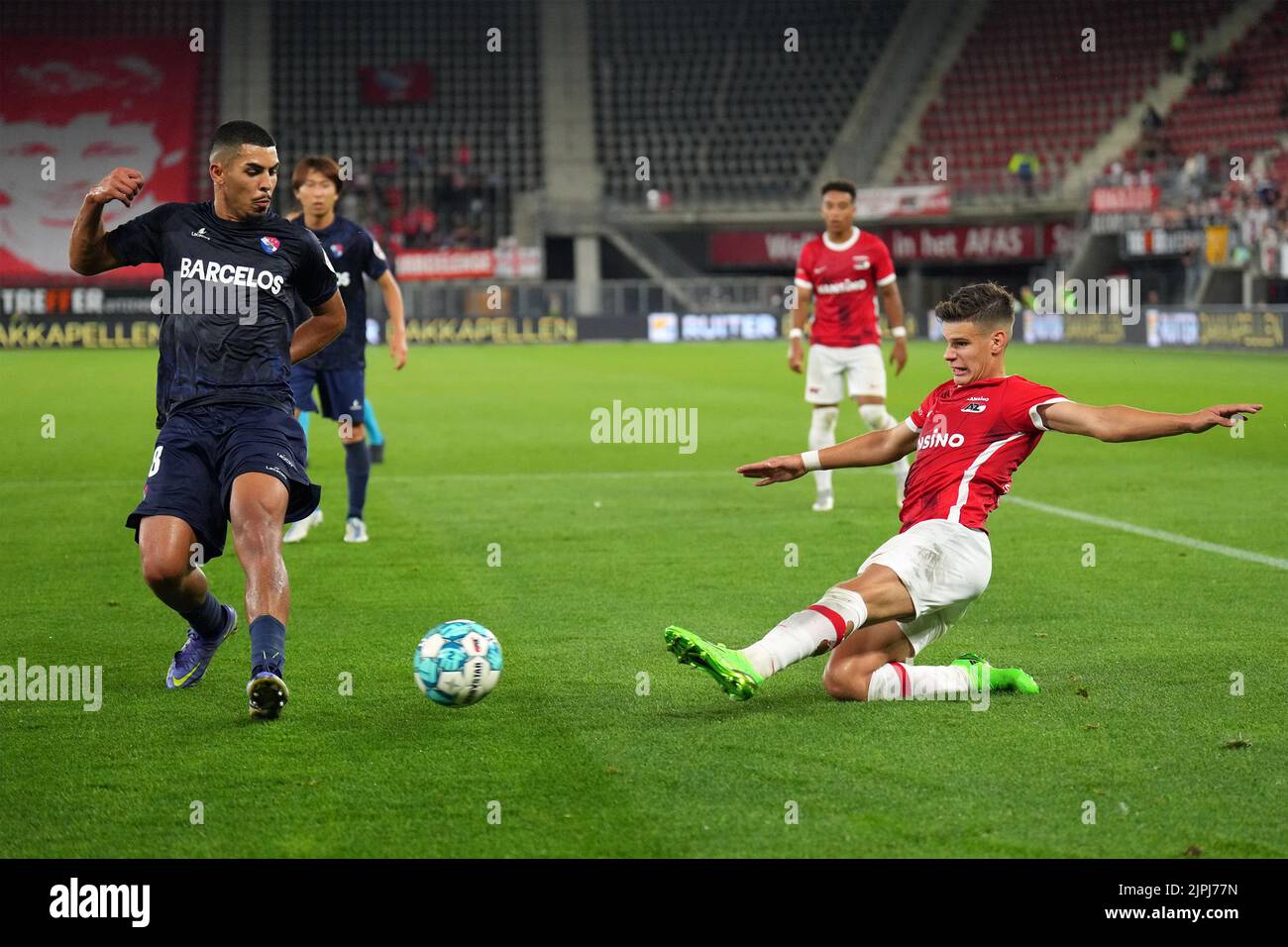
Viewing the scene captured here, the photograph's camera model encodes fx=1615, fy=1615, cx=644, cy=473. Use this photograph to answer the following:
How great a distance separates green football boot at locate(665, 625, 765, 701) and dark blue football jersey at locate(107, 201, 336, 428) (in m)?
1.76

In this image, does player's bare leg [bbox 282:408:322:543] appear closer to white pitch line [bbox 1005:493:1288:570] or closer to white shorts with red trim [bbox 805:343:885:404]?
white shorts with red trim [bbox 805:343:885:404]

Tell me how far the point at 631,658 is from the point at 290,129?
4571 cm

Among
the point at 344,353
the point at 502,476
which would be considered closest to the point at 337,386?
the point at 344,353

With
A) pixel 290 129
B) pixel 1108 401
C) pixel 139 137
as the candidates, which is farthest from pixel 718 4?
pixel 1108 401

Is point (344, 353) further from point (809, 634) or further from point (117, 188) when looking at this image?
point (809, 634)

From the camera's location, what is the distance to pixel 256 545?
5.48 metres

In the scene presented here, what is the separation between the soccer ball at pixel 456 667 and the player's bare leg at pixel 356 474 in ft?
→ 14.7

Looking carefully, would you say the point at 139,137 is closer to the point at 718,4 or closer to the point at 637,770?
the point at 718,4

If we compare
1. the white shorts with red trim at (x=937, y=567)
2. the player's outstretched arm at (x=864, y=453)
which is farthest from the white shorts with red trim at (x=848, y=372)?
the white shorts with red trim at (x=937, y=567)

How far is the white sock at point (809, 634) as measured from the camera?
5340 mm

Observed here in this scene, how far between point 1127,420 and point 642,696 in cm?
194

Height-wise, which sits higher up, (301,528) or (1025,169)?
(1025,169)

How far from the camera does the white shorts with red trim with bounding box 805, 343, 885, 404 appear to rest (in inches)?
452

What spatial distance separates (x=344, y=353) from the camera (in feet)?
→ 32.5
